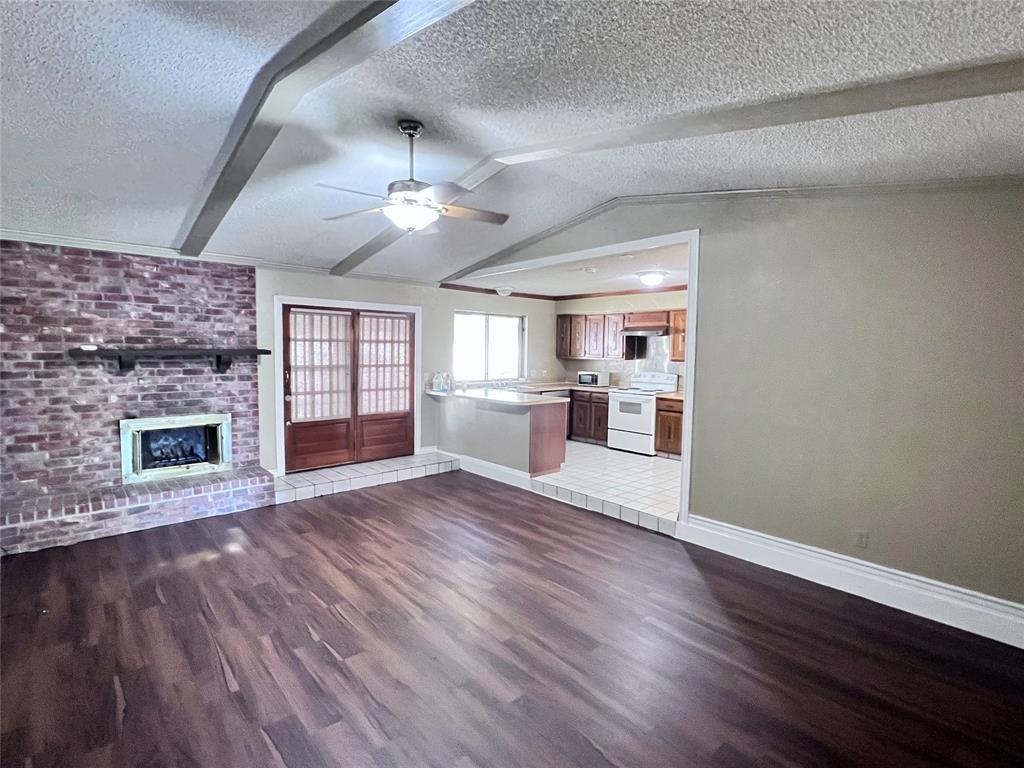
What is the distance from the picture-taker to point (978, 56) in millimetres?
1749

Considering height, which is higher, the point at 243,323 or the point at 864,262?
the point at 864,262

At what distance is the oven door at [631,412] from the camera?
6531 mm

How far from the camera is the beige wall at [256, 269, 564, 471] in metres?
5.20

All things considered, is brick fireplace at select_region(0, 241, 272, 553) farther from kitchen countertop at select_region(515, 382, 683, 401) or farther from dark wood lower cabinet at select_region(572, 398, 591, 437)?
dark wood lower cabinet at select_region(572, 398, 591, 437)

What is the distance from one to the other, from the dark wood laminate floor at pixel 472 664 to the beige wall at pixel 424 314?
6.14 ft

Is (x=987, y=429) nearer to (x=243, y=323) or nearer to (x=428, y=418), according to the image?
(x=428, y=418)

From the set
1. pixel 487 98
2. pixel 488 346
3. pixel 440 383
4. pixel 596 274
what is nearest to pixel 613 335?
pixel 596 274

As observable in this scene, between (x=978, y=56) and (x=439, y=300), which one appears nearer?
(x=978, y=56)

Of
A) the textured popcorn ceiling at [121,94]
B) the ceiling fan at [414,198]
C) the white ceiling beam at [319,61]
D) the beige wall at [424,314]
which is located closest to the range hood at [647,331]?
the beige wall at [424,314]

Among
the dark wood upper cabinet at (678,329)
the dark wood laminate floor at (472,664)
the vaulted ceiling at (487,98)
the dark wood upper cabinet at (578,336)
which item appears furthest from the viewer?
the dark wood upper cabinet at (578,336)

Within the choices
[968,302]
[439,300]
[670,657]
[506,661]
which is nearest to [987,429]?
[968,302]

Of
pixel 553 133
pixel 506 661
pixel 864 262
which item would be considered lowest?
pixel 506 661

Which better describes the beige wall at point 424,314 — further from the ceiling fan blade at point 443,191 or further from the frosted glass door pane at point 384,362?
the ceiling fan blade at point 443,191

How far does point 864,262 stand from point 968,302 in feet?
1.82
